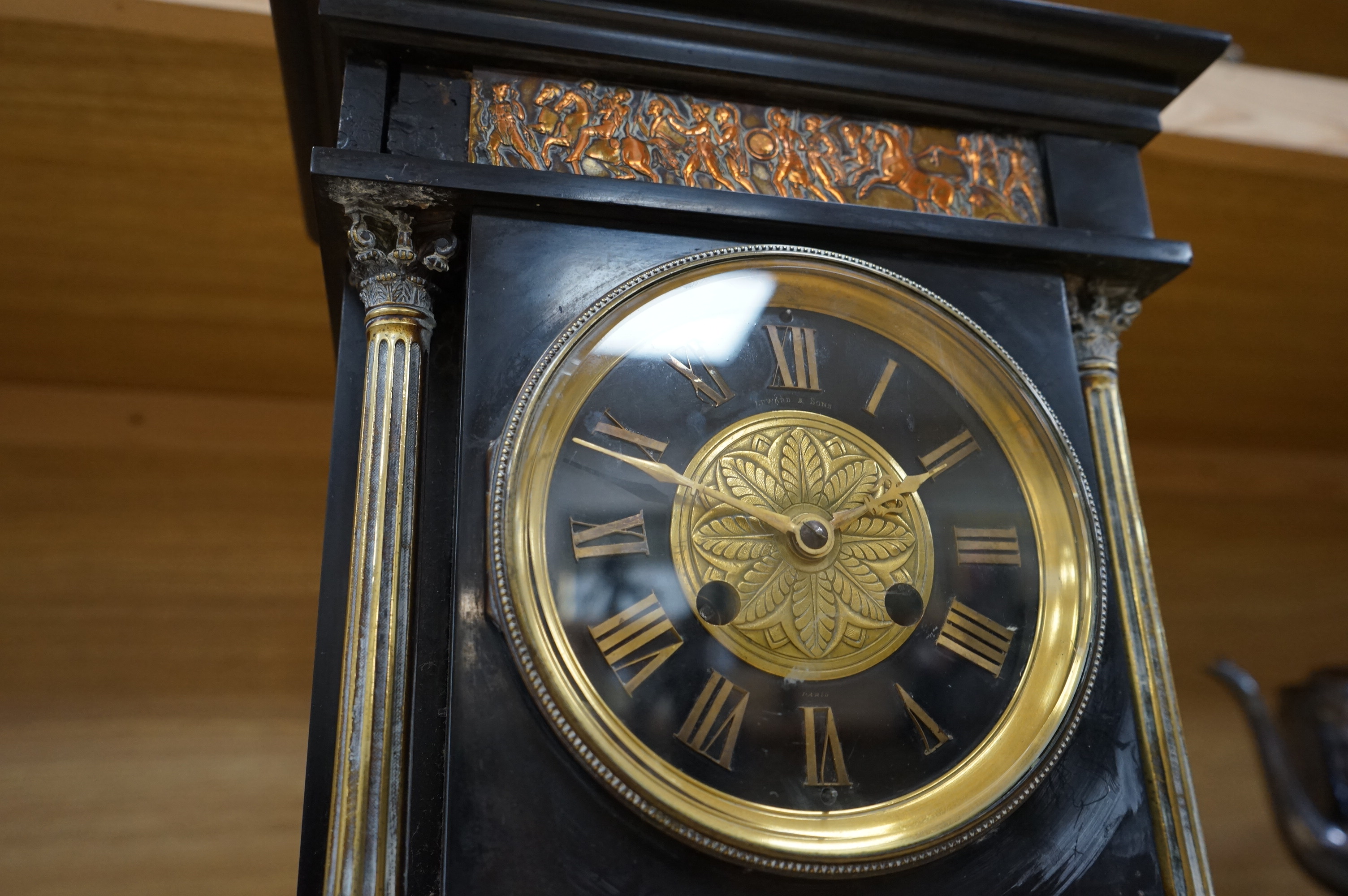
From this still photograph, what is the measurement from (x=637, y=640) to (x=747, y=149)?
54 cm

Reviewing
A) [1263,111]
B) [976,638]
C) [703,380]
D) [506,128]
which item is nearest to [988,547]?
[976,638]

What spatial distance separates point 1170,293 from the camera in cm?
191

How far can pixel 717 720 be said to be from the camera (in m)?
0.87

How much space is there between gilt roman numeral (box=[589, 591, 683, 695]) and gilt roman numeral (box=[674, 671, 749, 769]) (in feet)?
0.15

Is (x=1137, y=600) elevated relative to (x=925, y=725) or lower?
elevated

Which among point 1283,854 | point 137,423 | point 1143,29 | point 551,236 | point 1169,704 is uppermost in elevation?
point 1143,29

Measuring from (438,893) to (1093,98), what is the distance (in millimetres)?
1080

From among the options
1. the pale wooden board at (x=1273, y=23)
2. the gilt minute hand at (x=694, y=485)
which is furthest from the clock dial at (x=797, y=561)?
the pale wooden board at (x=1273, y=23)

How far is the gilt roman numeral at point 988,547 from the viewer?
99 centimetres

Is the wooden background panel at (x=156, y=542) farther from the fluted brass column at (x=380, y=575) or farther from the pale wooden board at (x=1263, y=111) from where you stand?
the pale wooden board at (x=1263, y=111)

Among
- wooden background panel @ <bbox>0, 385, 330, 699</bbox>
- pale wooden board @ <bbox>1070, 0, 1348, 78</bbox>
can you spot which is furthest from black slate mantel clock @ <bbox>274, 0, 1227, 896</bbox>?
wooden background panel @ <bbox>0, 385, 330, 699</bbox>

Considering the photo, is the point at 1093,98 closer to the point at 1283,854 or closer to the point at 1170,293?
the point at 1170,293

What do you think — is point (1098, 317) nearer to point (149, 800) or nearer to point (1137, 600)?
point (1137, 600)

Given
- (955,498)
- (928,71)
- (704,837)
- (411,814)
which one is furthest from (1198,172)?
(411,814)
